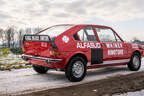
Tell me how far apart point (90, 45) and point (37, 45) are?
1662 millimetres

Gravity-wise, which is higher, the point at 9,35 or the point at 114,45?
the point at 9,35

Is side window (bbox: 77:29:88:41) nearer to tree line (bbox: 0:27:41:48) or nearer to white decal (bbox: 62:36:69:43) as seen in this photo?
white decal (bbox: 62:36:69:43)

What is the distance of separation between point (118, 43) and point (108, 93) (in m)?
3.29

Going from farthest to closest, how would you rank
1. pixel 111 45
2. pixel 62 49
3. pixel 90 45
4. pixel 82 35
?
pixel 111 45, pixel 90 45, pixel 82 35, pixel 62 49

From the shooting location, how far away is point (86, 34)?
570cm

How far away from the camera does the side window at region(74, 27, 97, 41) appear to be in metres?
5.51

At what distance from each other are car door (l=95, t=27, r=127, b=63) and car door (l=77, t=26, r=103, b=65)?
9.9 inches

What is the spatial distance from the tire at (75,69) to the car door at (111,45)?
117 centimetres

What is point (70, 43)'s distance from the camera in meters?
5.09

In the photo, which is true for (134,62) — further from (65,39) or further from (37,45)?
(37,45)

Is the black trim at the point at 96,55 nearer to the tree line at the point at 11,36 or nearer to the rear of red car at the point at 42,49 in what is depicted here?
the rear of red car at the point at 42,49

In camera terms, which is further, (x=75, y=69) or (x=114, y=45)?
(x=114, y=45)

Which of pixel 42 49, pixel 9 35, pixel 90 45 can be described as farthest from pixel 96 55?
pixel 9 35

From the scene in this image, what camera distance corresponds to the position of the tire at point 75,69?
5025 millimetres
